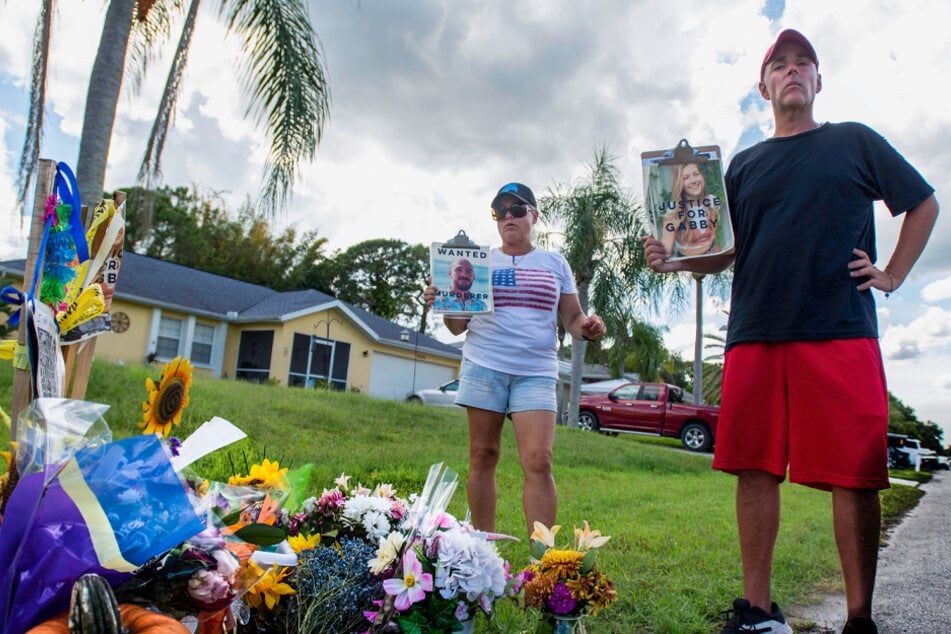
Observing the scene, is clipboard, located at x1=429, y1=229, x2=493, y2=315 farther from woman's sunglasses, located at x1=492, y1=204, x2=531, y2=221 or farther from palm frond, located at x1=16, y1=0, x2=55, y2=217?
palm frond, located at x1=16, y1=0, x2=55, y2=217

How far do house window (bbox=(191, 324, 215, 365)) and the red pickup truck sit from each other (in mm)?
11532

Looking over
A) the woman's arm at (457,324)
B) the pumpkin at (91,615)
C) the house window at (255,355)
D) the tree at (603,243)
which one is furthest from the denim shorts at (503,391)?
the house window at (255,355)

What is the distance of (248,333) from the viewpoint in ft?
66.3

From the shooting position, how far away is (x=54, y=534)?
40.4 inches

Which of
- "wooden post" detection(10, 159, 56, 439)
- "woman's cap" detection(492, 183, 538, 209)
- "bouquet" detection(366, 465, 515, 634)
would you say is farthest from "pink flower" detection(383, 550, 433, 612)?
"woman's cap" detection(492, 183, 538, 209)

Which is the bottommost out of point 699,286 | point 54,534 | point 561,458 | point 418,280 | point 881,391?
point 561,458

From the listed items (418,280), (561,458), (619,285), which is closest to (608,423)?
(619,285)

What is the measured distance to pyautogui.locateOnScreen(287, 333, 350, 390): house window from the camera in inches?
789

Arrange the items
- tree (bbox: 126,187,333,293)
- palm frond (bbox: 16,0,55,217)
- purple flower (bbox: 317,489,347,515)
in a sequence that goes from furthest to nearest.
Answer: tree (bbox: 126,187,333,293) < palm frond (bbox: 16,0,55,217) < purple flower (bbox: 317,489,347,515)

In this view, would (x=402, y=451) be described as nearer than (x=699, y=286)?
Yes

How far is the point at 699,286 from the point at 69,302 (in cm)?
2131

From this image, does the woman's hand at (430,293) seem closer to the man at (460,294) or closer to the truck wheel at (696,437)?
the man at (460,294)

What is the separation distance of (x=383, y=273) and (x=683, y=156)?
40.1 m

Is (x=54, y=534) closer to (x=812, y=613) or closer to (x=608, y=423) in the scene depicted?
(x=812, y=613)
